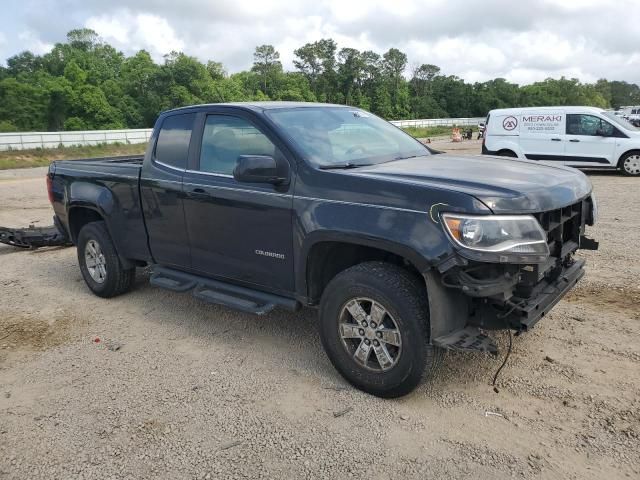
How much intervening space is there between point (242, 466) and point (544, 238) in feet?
6.76

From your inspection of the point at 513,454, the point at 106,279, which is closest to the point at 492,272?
the point at 513,454

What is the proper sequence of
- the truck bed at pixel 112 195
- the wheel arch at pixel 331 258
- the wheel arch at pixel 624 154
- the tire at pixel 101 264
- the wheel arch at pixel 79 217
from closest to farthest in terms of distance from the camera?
the wheel arch at pixel 331 258, the truck bed at pixel 112 195, the tire at pixel 101 264, the wheel arch at pixel 79 217, the wheel arch at pixel 624 154

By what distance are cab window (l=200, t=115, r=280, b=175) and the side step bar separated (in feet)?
3.00

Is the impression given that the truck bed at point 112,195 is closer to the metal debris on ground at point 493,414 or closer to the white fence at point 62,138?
the metal debris on ground at point 493,414

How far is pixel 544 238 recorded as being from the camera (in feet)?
10.1

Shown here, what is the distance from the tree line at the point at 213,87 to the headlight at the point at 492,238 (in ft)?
209

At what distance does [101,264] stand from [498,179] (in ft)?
13.4

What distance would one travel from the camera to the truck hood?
3077 mm

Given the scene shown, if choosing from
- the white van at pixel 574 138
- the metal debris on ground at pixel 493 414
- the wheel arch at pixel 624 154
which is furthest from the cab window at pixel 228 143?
the wheel arch at pixel 624 154

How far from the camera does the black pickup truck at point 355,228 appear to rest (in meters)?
3.08

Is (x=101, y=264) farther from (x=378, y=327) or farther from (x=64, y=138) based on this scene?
(x=64, y=138)

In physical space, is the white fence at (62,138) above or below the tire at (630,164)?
above

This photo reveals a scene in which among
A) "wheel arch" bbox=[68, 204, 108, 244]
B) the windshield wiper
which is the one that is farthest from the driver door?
"wheel arch" bbox=[68, 204, 108, 244]

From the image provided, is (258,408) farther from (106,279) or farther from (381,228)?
(106,279)
